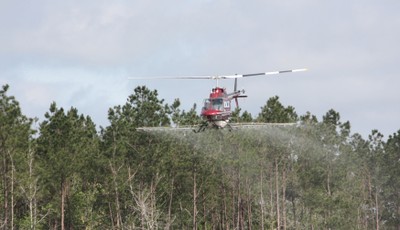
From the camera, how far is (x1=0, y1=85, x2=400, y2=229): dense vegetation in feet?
207

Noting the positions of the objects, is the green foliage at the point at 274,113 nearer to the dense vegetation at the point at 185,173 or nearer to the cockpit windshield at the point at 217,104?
the dense vegetation at the point at 185,173

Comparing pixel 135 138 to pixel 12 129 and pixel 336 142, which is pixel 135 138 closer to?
pixel 12 129

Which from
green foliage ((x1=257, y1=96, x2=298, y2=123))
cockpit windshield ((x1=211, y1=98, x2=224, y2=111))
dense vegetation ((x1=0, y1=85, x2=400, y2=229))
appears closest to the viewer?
cockpit windshield ((x1=211, y1=98, x2=224, y2=111))

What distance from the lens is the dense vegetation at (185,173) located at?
63031 mm

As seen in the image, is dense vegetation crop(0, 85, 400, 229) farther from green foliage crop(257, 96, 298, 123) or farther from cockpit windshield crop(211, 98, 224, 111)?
cockpit windshield crop(211, 98, 224, 111)

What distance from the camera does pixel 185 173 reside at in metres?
80.7

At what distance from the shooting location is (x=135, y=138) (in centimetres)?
7606

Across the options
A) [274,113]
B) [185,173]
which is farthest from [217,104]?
[274,113]

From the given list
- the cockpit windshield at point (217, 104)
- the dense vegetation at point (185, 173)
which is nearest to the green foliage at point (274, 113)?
the dense vegetation at point (185, 173)

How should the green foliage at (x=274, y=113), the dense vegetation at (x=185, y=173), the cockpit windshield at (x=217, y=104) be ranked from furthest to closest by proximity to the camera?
the green foliage at (x=274, y=113) → the dense vegetation at (x=185, y=173) → the cockpit windshield at (x=217, y=104)

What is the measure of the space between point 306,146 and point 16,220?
38.7m

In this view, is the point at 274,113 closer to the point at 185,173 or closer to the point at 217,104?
the point at 185,173

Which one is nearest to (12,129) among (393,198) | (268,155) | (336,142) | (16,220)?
(16,220)

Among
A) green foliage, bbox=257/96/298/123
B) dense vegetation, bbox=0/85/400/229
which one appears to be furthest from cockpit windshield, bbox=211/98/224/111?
green foliage, bbox=257/96/298/123
